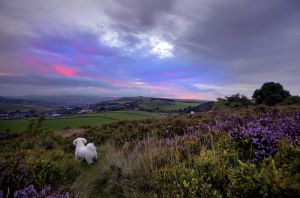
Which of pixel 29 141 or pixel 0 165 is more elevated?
pixel 0 165

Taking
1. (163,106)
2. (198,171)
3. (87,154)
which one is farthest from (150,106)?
(198,171)

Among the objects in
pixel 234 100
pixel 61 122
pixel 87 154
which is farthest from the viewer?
pixel 61 122

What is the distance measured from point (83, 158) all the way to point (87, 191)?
2.99 metres

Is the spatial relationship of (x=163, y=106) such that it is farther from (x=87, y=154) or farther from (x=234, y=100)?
(x=87, y=154)

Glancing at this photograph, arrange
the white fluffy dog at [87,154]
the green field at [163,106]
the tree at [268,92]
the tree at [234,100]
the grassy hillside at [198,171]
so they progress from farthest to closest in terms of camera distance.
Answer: the green field at [163,106] → the tree at [268,92] → the tree at [234,100] → the white fluffy dog at [87,154] → the grassy hillside at [198,171]

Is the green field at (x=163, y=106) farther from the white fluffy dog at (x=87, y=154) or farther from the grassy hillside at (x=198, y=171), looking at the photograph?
the grassy hillside at (x=198, y=171)

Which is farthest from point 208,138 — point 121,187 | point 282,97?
point 282,97

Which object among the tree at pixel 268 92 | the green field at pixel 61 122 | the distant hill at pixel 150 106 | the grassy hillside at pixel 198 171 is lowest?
the green field at pixel 61 122

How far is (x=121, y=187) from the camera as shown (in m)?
4.32

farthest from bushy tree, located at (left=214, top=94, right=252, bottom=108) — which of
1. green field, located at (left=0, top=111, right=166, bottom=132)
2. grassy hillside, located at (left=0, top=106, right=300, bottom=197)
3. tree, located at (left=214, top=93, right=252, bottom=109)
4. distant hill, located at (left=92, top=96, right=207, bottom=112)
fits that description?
distant hill, located at (left=92, top=96, right=207, bottom=112)

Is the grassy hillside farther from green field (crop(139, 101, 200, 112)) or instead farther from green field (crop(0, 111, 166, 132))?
green field (crop(139, 101, 200, 112))

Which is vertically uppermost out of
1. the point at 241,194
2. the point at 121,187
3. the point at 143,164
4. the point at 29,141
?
the point at 241,194

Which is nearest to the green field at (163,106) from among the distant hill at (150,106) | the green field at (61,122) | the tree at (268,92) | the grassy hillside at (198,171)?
the distant hill at (150,106)

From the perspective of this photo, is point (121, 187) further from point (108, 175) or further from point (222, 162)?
point (222, 162)
